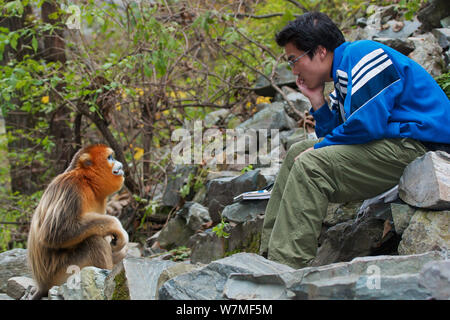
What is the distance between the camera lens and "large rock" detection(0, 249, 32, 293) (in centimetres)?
452

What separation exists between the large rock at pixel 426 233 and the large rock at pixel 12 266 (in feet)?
10.7

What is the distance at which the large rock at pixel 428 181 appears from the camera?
293 centimetres

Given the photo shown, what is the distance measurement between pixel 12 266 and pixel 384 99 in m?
3.62

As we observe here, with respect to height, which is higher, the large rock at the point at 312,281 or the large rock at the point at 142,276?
the large rock at the point at 312,281

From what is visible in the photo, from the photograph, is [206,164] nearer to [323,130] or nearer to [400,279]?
[323,130]

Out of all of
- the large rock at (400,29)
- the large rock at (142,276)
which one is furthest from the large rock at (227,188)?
the large rock at (400,29)

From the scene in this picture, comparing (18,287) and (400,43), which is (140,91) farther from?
(18,287)

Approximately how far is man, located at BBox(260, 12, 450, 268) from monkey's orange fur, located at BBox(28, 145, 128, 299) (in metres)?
1.33

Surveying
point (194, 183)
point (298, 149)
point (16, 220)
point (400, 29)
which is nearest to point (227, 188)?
point (194, 183)

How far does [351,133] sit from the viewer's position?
3016 mm

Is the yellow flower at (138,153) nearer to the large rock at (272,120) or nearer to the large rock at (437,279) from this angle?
the large rock at (272,120)

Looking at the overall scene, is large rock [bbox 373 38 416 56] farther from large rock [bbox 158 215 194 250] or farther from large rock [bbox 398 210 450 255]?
large rock [bbox 398 210 450 255]

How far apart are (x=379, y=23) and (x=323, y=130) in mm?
4031

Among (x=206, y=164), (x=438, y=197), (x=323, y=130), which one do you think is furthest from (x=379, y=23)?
(x=438, y=197)
